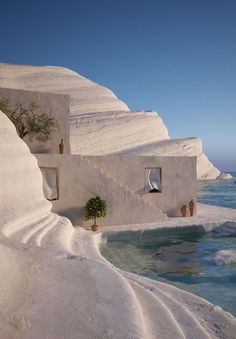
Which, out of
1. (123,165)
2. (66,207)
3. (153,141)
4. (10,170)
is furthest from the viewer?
(153,141)

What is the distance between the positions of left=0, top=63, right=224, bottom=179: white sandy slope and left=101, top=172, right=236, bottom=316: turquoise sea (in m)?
30.4

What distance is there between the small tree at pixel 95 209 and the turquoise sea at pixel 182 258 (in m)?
0.79

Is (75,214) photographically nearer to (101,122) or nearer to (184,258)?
(184,258)

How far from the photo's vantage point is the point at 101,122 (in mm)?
A: 46125

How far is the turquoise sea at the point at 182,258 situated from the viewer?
26.6 ft

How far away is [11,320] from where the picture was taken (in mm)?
3148

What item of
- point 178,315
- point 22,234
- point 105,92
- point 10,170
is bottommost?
point 178,315

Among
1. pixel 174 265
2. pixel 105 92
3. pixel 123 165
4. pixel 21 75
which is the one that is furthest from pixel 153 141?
pixel 174 265

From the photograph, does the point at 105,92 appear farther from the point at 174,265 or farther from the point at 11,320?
the point at 11,320

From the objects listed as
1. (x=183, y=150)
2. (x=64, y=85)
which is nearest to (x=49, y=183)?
(x=183, y=150)

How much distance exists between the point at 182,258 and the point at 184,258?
0.05m

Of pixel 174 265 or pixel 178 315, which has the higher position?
pixel 178 315

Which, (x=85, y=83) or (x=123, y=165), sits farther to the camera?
(x=85, y=83)

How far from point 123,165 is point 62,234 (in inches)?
244
